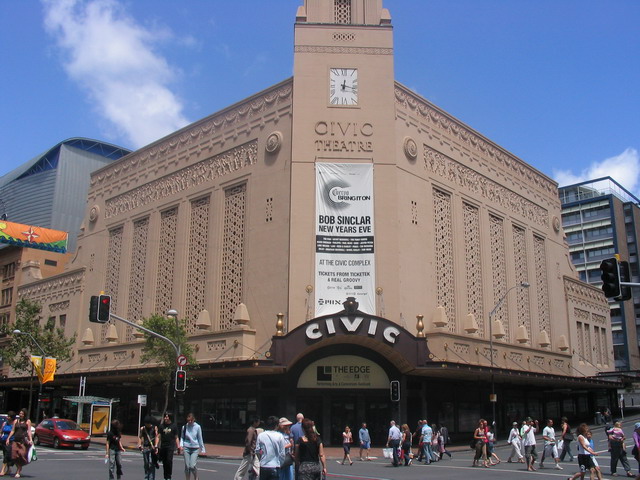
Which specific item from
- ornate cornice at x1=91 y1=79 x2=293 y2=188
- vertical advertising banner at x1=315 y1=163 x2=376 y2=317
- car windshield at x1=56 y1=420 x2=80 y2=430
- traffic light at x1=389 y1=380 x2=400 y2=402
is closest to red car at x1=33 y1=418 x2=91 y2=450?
car windshield at x1=56 y1=420 x2=80 y2=430

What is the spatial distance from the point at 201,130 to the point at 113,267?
1415 centimetres

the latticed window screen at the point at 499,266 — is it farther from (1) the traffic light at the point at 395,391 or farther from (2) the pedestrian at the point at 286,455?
(2) the pedestrian at the point at 286,455

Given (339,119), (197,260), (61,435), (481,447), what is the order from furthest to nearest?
(197,260) → (339,119) → (61,435) → (481,447)

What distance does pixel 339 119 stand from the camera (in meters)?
A: 40.7

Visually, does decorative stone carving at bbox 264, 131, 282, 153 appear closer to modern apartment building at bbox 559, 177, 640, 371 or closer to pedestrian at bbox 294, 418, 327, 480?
pedestrian at bbox 294, 418, 327, 480

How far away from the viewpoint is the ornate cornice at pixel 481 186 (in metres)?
44.8

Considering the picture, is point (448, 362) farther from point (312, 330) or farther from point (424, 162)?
point (424, 162)

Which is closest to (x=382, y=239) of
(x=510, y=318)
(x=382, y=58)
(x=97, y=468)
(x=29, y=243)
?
(x=382, y=58)

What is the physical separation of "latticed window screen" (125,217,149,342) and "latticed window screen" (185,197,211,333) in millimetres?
5624

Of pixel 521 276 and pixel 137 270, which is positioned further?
pixel 521 276

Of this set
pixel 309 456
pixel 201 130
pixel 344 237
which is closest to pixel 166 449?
pixel 309 456

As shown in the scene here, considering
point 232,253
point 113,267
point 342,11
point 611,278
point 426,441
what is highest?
point 342,11

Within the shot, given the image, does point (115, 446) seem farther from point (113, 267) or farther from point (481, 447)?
point (113, 267)

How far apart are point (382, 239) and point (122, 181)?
26.6 metres
